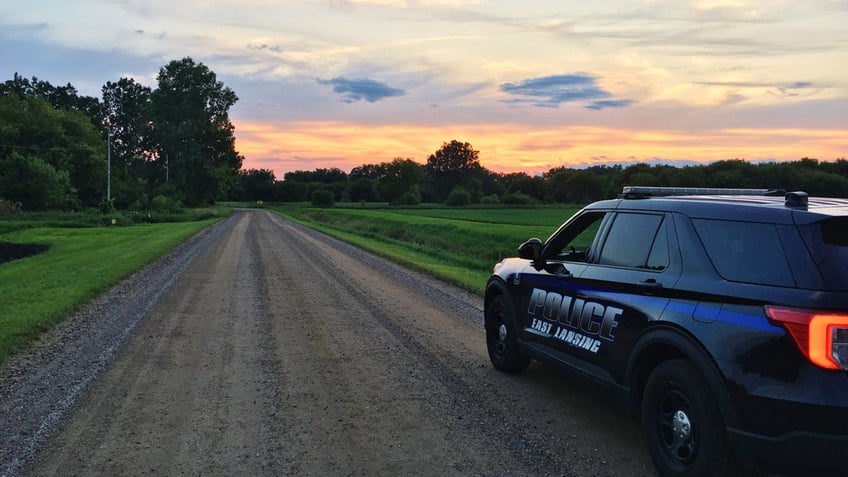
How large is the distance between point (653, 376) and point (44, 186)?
72322mm

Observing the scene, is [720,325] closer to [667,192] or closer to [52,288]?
[667,192]

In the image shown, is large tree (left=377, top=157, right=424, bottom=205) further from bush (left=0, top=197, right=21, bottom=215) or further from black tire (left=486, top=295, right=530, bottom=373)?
black tire (left=486, top=295, right=530, bottom=373)

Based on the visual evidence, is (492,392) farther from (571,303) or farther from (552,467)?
(552,467)

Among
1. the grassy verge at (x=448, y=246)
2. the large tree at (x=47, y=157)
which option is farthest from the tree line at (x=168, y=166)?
the grassy verge at (x=448, y=246)

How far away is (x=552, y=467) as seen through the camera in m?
4.40

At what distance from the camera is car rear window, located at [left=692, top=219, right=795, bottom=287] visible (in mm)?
3568

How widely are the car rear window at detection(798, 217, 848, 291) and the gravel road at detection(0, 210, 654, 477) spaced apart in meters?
1.93

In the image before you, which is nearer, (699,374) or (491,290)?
(699,374)

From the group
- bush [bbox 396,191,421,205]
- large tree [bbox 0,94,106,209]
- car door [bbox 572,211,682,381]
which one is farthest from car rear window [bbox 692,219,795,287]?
bush [bbox 396,191,421,205]

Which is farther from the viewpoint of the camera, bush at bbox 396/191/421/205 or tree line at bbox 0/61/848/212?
bush at bbox 396/191/421/205

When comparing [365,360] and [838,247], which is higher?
[838,247]

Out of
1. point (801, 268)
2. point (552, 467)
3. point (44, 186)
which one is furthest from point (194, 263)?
point (44, 186)

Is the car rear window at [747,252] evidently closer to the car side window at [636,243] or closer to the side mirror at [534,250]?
the car side window at [636,243]

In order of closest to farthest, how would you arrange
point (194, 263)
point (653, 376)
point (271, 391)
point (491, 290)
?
point (653, 376)
point (271, 391)
point (491, 290)
point (194, 263)
